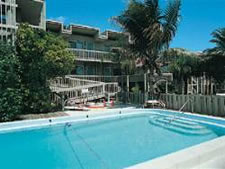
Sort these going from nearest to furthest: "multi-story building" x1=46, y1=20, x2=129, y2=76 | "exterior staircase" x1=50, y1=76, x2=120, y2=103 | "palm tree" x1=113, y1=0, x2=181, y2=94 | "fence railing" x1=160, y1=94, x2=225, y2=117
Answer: "fence railing" x1=160, y1=94, x2=225, y2=117 < "palm tree" x1=113, y1=0, x2=181, y2=94 < "exterior staircase" x1=50, y1=76, x2=120, y2=103 < "multi-story building" x1=46, y1=20, x2=129, y2=76

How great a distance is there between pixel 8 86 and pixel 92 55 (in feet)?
41.4

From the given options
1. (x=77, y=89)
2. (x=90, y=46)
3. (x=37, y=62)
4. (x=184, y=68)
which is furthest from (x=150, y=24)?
(x=90, y=46)

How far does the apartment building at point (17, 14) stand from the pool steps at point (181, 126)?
10.1 meters

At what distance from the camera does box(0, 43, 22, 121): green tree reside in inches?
416

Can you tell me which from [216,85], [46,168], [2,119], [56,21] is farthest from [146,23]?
[216,85]

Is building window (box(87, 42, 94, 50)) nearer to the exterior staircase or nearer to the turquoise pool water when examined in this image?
the exterior staircase

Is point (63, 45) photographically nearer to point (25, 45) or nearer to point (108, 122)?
point (25, 45)

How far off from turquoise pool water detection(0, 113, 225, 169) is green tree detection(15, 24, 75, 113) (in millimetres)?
2804

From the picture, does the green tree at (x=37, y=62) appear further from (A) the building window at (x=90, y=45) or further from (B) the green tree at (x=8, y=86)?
(A) the building window at (x=90, y=45)

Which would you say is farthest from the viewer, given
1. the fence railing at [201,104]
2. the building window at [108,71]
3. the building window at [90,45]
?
the building window at [108,71]

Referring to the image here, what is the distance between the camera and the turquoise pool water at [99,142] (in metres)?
Answer: 6.44

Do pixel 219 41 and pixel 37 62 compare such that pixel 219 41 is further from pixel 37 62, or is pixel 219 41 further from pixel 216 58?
pixel 37 62

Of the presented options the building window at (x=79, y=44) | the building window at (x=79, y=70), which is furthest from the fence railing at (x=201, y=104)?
the building window at (x=79, y=44)

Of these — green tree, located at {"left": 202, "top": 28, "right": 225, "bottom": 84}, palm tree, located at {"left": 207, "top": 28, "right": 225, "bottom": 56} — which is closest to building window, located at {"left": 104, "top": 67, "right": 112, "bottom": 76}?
green tree, located at {"left": 202, "top": 28, "right": 225, "bottom": 84}
